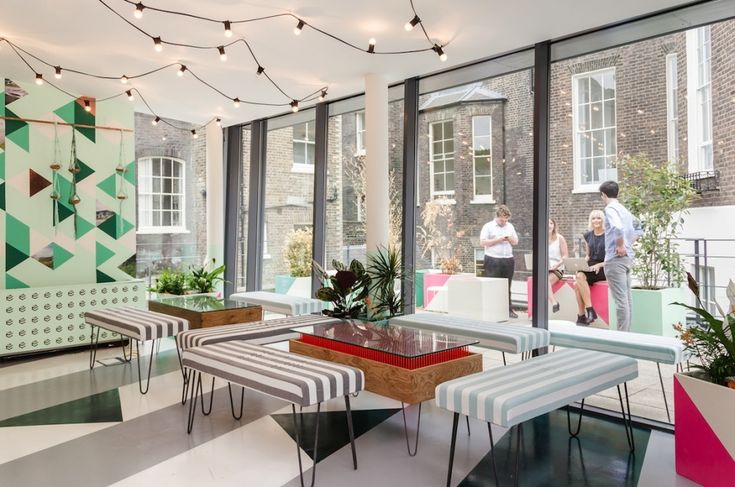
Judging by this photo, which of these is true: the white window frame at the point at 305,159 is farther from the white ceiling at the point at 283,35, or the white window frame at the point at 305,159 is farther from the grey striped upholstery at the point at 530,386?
the grey striped upholstery at the point at 530,386

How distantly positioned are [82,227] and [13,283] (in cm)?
95

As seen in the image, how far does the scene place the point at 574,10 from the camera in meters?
4.00

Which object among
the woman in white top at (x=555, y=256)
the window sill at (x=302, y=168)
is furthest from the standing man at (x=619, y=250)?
the window sill at (x=302, y=168)

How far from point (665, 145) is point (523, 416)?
2.62 m

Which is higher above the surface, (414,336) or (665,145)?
(665,145)

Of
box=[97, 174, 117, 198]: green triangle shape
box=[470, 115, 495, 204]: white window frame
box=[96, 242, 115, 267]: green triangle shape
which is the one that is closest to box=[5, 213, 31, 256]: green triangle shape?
box=[96, 242, 115, 267]: green triangle shape

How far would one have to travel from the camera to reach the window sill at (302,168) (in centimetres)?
Answer: 697

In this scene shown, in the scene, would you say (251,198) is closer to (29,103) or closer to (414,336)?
(29,103)

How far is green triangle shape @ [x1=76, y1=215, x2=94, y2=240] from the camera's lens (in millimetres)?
6332

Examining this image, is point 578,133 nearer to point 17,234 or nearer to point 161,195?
point 161,195

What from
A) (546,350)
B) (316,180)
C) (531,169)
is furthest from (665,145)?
(316,180)

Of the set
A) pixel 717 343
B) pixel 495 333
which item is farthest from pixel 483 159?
pixel 717 343

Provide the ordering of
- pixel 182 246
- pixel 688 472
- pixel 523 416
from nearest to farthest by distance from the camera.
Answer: pixel 523 416, pixel 688 472, pixel 182 246

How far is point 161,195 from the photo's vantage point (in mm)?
7359
